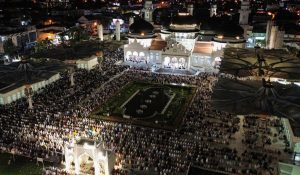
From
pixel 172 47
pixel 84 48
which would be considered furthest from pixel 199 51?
pixel 84 48

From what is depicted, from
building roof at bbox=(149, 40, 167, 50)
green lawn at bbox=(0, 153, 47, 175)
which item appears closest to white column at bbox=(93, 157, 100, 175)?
green lawn at bbox=(0, 153, 47, 175)

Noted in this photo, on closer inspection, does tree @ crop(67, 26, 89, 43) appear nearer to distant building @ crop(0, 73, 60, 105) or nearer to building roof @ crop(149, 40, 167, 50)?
building roof @ crop(149, 40, 167, 50)

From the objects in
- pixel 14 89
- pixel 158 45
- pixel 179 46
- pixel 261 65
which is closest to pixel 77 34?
pixel 158 45

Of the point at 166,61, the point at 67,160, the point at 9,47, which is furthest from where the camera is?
the point at 9,47

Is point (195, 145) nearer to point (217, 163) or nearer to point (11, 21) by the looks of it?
point (217, 163)

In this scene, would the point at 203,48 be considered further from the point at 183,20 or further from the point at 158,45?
the point at 158,45

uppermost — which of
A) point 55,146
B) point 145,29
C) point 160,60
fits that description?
point 145,29
